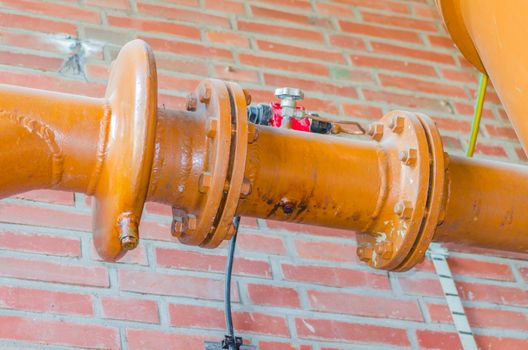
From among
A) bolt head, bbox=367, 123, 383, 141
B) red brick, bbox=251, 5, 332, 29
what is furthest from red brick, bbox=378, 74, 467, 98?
bolt head, bbox=367, 123, 383, 141

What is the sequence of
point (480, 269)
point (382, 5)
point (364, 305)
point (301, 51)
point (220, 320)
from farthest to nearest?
point (382, 5)
point (301, 51)
point (480, 269)
point (364, 305)
point (220, 320)

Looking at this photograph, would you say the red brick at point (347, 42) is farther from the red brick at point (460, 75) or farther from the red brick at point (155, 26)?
the red brick at point (155, 26)

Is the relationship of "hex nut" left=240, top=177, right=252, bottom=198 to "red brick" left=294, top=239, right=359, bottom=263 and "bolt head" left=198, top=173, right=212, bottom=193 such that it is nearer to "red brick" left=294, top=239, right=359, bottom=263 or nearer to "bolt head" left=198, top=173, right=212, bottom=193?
"bolt head" left=198, top=173, right=212, bottom=193

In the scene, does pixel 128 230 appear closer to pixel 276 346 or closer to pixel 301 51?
pixel 276 346

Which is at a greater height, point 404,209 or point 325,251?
point 404,209

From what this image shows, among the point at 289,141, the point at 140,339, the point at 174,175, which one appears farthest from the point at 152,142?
the point at 140,339

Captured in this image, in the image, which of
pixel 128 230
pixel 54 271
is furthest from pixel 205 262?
pixel 128 230

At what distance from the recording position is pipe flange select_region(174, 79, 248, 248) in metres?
0.82

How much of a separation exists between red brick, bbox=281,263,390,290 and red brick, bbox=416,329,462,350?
0.41 feet

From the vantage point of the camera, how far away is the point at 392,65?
2.13 meters

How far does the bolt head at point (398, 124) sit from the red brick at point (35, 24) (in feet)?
3.70

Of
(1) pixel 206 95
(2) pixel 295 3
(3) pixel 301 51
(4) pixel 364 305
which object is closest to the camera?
(1) pixel 206 95

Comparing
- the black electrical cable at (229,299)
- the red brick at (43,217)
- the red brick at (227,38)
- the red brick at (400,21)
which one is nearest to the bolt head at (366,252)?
the black electrical cable at (229,299)

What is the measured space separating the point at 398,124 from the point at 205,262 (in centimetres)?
78
